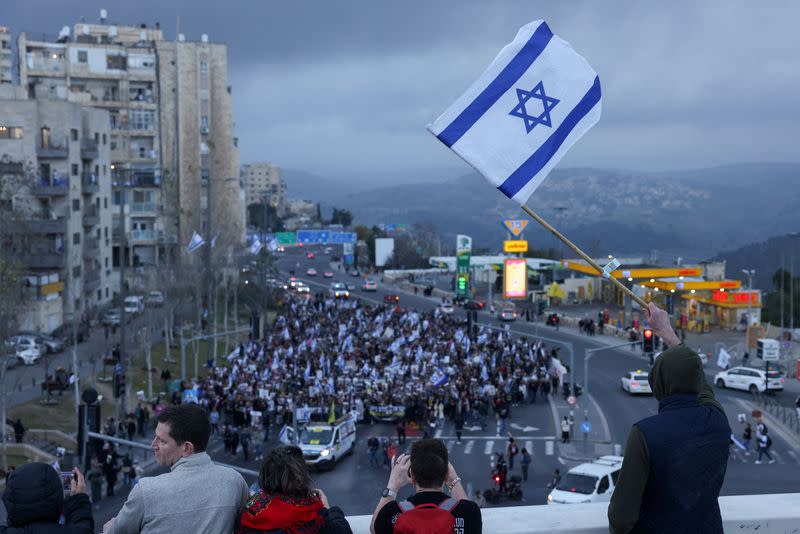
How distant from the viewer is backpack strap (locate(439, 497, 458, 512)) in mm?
3835

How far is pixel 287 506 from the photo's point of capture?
3.79 metres

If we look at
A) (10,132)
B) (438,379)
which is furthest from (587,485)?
(10,132)

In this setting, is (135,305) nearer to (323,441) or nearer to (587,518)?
(323,441)

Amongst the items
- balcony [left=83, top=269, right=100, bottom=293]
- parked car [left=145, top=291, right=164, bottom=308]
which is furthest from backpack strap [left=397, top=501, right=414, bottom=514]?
balcony [left=83, top=269, right=100, bottom=293]

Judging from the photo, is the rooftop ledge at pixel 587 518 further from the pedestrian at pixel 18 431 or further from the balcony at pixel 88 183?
the balcony at pixel 88 183

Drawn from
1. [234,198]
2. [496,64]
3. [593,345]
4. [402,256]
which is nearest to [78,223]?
[234,198]

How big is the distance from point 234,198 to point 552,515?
77.9m

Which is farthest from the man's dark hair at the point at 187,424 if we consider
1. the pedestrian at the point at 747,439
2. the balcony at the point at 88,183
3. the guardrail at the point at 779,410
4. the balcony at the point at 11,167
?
the balcony at the point at 88,183

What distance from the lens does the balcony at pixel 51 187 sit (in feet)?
176

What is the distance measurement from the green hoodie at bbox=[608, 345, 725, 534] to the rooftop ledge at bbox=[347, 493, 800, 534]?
0.46 metres

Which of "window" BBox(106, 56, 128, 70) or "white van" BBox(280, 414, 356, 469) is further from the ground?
"window" BBox(106, 56, 128, 70)

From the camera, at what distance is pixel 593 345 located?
5272 cm

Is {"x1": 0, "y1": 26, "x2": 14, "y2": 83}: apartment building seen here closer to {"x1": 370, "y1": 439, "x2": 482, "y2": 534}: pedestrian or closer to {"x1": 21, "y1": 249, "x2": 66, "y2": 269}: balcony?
{"x1": 21, "y1": 249, "x2": 66, "y2": 269}: balcony

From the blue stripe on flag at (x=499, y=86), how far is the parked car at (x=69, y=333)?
39931mm
